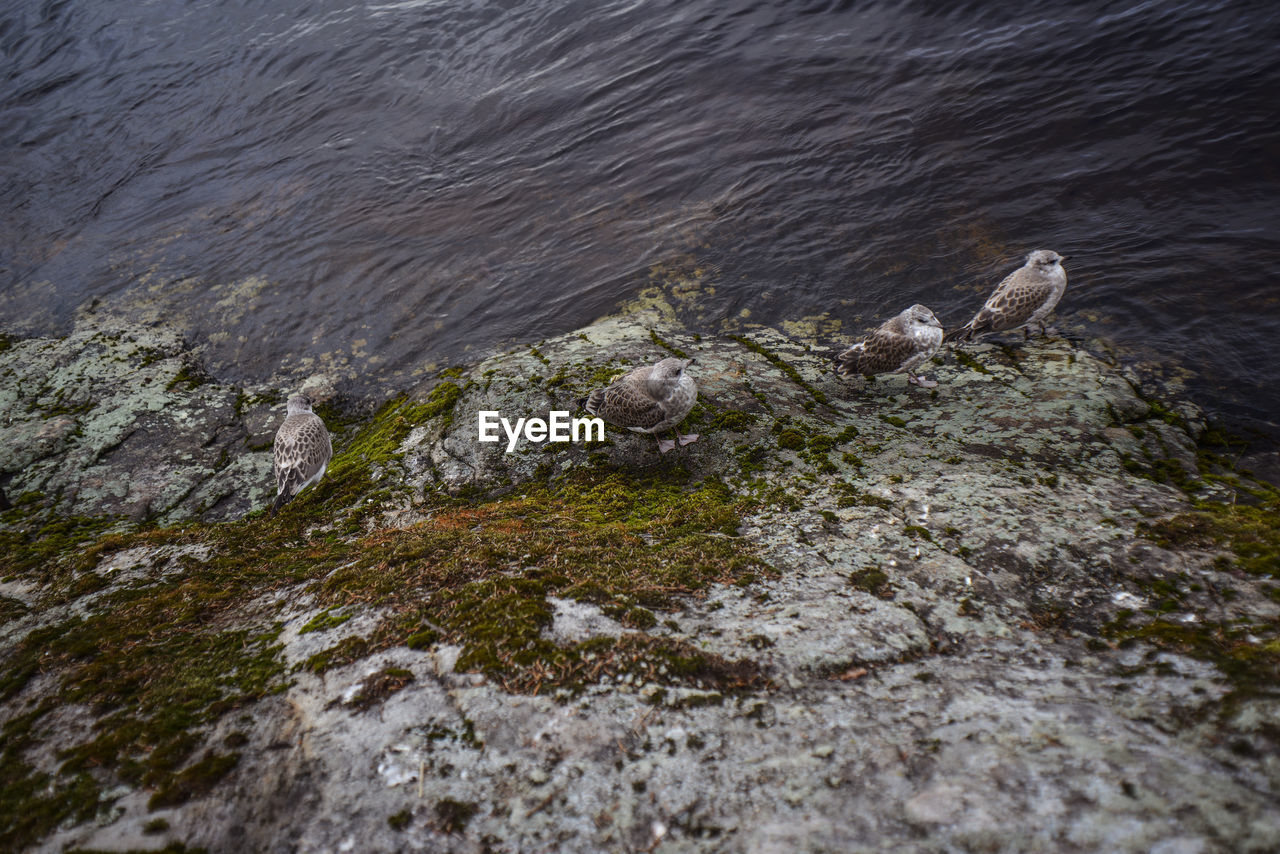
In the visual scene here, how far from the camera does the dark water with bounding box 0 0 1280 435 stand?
9.09 m

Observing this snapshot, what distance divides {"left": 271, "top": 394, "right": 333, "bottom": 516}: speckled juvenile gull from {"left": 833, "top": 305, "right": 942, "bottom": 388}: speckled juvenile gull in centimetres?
611

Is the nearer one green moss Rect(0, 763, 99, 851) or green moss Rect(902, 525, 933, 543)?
green moss Rect(0, 763, 99, 851)

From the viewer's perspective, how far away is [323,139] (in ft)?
55.3

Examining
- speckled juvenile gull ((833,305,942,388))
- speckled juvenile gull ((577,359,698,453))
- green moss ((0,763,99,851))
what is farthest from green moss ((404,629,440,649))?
speckled juvenile gull ((833,305,942,388))

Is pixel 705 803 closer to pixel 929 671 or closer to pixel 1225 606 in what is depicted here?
pixel 929 671

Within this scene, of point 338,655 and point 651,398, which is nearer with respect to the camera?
point 338,655

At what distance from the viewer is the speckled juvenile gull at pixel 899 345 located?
6613mm

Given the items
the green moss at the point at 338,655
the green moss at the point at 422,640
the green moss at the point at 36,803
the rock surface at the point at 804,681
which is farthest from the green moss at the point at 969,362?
the green moss at the point at 36,803

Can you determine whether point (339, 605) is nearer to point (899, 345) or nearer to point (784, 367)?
point (784, 367)

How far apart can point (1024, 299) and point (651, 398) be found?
4.93m

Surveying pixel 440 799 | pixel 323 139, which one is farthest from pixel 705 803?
pixel 323 139

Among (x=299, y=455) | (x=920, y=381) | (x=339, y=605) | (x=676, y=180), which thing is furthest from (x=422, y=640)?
(x=676, y=180)

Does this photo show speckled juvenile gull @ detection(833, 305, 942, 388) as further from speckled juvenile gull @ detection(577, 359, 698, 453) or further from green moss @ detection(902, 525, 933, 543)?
green moss @ detection(902, 525, 933, 543)

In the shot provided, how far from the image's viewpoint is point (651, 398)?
18.8 ft
